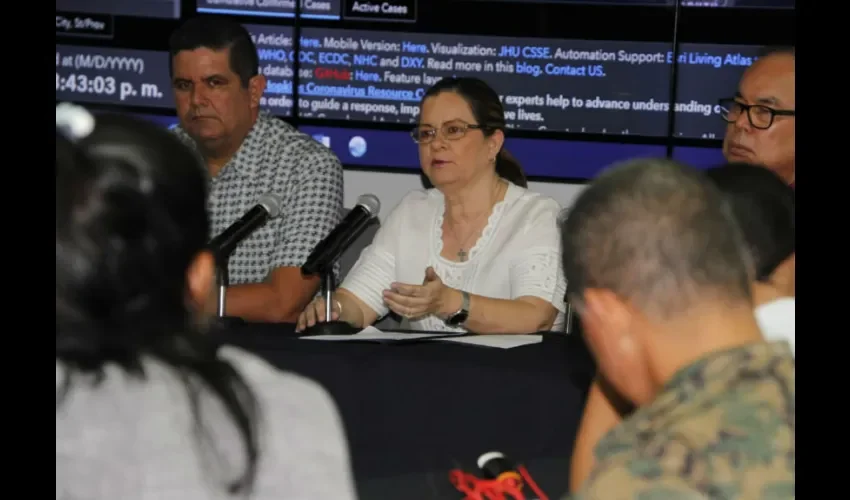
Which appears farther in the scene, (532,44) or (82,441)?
(532,44)

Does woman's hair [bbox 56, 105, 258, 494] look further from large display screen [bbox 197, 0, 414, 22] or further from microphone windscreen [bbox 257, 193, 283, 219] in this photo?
large display screen [bbox 197, 0, 414, 22]

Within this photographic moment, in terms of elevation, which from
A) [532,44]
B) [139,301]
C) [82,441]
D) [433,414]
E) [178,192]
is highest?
[532,44]

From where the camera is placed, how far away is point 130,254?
1.04m

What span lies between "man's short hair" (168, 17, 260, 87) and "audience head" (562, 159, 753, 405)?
98.9 inches

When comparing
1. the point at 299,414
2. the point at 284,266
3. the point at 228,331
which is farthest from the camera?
the point at 284,266

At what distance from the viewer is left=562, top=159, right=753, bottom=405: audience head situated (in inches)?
46.7

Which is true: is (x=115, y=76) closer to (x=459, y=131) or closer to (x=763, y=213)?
(x=459, y=131)

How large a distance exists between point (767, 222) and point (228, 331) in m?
1.26

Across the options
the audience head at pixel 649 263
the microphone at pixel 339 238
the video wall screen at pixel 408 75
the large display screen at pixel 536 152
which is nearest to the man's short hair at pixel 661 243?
the audience head at pixel 649 263

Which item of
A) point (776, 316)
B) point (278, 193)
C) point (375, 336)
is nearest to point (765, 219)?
point (776, 316)

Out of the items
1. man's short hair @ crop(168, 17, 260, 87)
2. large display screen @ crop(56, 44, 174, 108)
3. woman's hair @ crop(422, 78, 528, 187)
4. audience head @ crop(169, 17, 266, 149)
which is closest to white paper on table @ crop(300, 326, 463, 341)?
woman's hair @ crop(422, 78, 528, 187)
